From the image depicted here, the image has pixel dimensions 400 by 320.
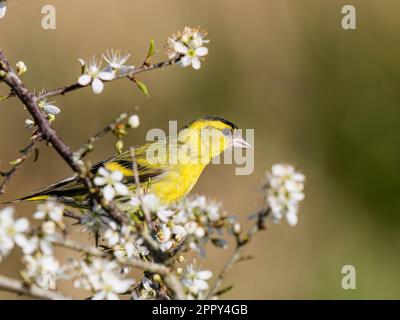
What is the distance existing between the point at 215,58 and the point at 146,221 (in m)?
5.38

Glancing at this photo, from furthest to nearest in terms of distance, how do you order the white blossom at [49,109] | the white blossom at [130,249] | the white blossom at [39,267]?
the white blossom at [49,109], the white blossom at [130,249], the white blossom at [39,267]

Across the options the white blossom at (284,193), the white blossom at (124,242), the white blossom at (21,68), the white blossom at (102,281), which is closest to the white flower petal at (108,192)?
the white blossom at (124,242)

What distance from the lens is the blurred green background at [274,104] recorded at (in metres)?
6.81

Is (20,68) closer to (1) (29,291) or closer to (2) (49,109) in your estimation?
(2) (49,109)

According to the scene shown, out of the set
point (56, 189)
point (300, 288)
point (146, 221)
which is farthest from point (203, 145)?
point (146, 221)

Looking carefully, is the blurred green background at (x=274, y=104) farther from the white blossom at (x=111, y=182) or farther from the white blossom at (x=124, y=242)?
the white blossom at (x=111, y=182)

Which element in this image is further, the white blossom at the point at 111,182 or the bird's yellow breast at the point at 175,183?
the bird's yellow breast at the point at 175,183

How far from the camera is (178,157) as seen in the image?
4895 millimetres

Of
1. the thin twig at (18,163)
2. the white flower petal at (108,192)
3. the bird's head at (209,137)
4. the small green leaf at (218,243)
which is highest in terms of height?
the bird's head at (209,137)

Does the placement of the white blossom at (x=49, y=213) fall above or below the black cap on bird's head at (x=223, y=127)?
below

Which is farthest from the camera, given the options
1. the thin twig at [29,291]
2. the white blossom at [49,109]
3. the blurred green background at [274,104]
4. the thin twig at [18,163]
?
the blurred green background at [274,104]

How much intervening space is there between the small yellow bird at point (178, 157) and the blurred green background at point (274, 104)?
174 cm

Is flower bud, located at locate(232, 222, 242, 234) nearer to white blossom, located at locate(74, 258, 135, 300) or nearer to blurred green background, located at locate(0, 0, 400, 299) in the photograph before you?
white blossom, located at locate(74, 258, 135, 300)

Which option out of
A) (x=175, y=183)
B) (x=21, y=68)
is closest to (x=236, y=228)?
(x=21, y=68)
